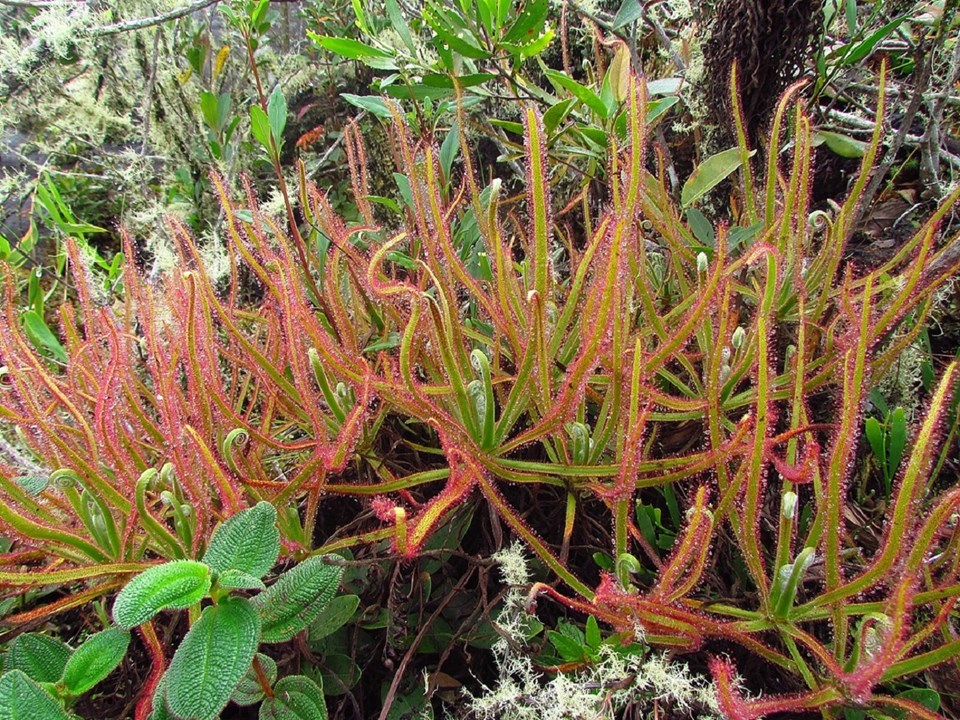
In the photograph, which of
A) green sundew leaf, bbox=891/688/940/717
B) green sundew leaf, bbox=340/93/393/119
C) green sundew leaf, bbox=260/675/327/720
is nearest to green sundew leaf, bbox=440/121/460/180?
green sundew leaf, bbox=340/93/393/119

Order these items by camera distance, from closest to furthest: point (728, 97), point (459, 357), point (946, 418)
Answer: point (459, 357), point (946, 418), point (728, 97)

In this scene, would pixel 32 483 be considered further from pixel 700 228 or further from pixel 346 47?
pixel 700 228

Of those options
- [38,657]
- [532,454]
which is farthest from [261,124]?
[38,657]

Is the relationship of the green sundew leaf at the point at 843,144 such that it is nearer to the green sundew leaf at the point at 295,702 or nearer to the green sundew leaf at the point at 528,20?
the green sundew leaf at the point at 528,20

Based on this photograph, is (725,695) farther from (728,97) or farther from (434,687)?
(728,97)

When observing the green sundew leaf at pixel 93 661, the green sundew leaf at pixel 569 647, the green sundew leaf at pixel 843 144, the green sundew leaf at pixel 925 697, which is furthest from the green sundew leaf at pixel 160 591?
the green sundew leaf at pixel 843 144

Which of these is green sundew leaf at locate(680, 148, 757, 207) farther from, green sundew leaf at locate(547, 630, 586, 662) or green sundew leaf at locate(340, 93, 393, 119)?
green sundew leaf at locate(547, 630, 586, 662)

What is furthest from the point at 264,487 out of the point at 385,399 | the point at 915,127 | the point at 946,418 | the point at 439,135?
the point at 915,127
